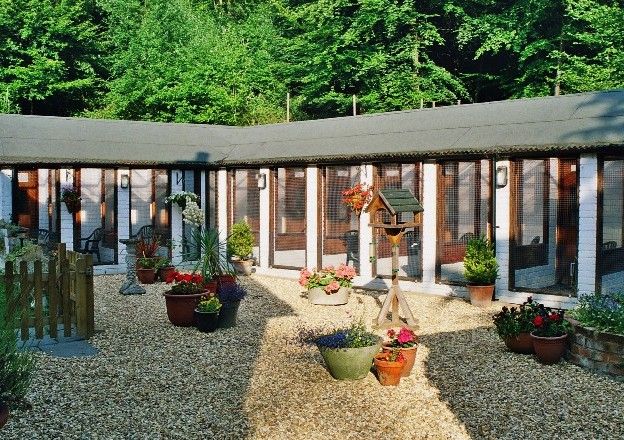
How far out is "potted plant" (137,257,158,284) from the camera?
16172 millimetres

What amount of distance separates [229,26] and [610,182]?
1174 inches

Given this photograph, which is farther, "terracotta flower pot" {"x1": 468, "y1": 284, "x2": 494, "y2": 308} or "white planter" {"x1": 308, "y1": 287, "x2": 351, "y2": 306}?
"white planter" {"x1": 308, "y1": 287, "x2": 351, "y2": 306}

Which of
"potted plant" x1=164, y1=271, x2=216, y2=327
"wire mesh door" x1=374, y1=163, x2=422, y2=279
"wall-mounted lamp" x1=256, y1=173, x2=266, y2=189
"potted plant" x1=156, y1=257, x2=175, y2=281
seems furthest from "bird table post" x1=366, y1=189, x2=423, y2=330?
"wall-mounted lamp" x1=256, y1=173, x2=266, y2=189

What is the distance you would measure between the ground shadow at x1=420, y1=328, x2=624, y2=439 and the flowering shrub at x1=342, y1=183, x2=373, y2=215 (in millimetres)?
5611

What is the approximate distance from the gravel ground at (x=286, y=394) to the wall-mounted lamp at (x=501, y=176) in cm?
344

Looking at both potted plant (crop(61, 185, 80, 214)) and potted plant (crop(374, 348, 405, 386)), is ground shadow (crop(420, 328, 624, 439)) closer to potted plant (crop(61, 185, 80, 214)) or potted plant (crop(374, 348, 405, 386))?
potted plant (crop(374, 348, 405, 386))

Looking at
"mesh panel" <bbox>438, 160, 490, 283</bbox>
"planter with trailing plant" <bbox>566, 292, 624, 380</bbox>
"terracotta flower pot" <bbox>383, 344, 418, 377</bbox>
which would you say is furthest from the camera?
"mesh panel" <bbox>438, 160, 490, 283</bbox>

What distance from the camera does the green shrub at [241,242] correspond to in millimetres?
17672

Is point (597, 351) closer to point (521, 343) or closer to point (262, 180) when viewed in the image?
point (521, 343)

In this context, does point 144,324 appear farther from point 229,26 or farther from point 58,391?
point 229,26

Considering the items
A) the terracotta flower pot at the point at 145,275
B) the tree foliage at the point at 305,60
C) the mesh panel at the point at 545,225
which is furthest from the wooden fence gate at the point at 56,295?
the tree foliage at the point at 305,60

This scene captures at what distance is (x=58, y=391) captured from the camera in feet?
25.1

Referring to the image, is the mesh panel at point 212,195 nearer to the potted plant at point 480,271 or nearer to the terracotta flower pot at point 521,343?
the potted plant at point 480,271

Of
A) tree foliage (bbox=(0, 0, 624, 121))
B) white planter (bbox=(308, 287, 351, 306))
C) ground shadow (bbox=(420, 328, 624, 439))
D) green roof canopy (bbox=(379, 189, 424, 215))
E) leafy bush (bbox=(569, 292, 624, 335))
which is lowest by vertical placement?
ground shadow (bbox=(420, 328, 624, 439))
